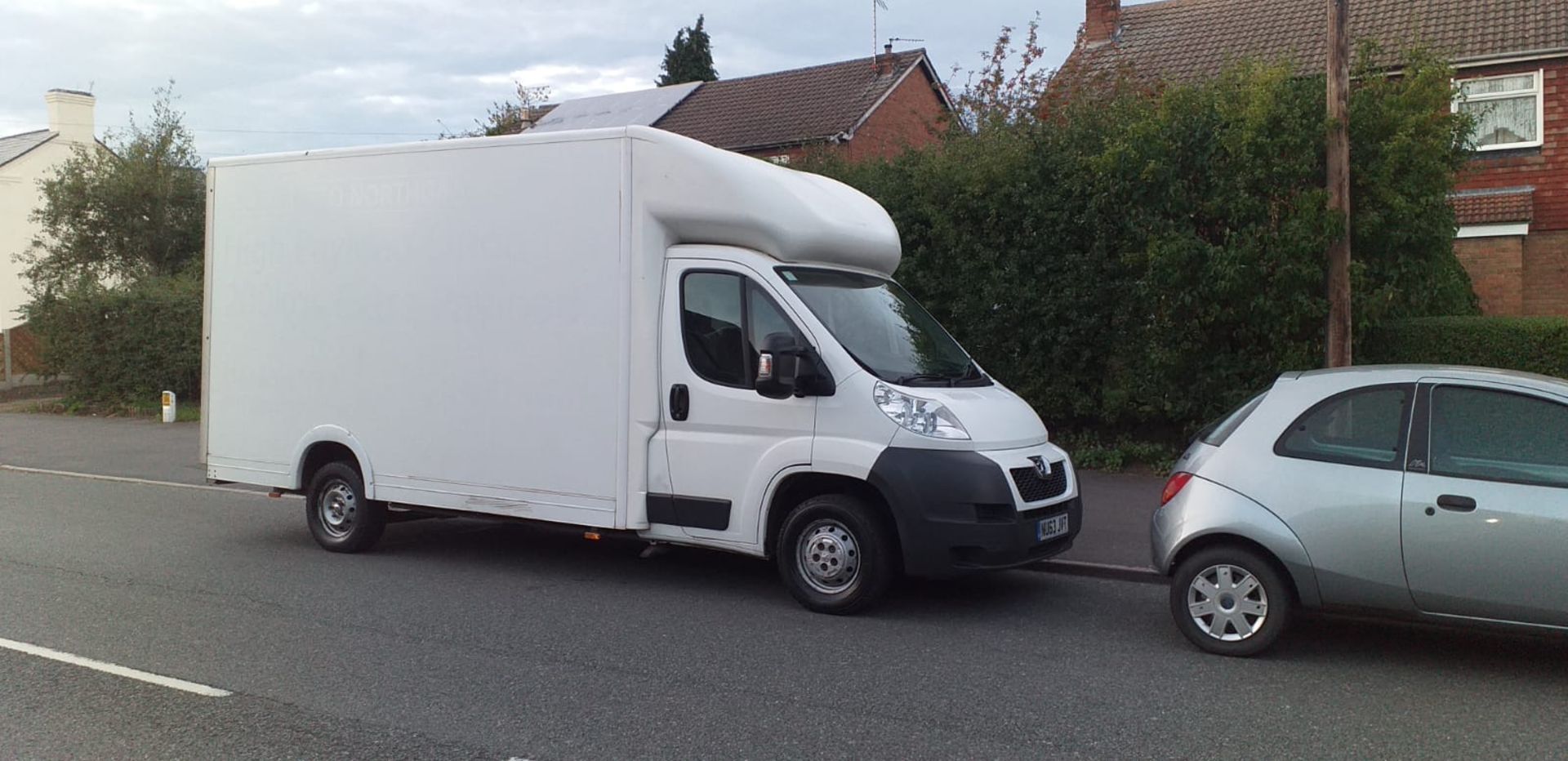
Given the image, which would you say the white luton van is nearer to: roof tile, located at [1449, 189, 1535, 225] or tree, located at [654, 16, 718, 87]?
roof tile, located at [1449, 189, 1535, 225]

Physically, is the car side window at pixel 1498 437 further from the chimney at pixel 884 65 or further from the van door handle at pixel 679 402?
the chimney at pixel 884 65

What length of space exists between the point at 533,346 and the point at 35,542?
16.7 feet

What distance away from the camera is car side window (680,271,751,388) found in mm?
7348

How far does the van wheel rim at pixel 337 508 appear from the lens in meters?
9.01

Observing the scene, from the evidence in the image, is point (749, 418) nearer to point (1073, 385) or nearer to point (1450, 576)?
point (1450, 576)

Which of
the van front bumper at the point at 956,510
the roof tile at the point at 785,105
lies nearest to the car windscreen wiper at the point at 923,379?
the van front bumper at the point at 956,510

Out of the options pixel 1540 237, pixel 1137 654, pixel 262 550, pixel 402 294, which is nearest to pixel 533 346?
pixel 402 294

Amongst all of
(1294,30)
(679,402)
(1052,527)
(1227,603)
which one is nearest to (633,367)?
(679,402)

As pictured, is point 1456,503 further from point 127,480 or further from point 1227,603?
point 127,480

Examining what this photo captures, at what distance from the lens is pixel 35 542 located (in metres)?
9.72

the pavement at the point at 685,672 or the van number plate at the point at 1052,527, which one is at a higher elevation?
the van number plate at the point at 1052,527

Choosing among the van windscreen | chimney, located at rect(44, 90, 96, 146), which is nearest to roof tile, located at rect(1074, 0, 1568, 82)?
the van windscreen

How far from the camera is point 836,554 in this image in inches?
277

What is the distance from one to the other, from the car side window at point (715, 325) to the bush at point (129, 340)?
1747 centimetres
